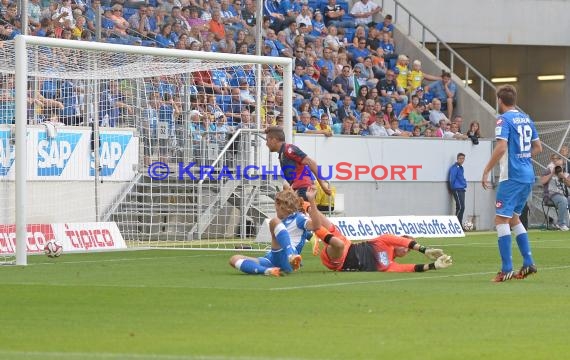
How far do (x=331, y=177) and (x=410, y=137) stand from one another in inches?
115

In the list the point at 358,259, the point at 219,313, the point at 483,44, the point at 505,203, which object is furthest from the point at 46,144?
the point at 483,44

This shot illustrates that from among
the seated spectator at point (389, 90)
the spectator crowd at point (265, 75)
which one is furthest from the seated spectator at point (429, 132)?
the seated spectator at point (389, 90)

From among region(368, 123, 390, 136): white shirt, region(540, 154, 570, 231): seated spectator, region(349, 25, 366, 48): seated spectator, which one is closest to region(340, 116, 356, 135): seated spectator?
region(368, 123, 390, 136): white shirt

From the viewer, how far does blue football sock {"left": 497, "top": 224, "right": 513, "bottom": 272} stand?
1490 cm

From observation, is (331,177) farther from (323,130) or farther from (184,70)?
(184,70)

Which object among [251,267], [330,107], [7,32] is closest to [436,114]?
[330,107]

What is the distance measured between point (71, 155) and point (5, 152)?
182 cm

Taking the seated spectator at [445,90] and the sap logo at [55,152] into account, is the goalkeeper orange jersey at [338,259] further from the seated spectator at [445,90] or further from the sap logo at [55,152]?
the seated spectator at [445,90]

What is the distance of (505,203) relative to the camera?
1499 centimetres

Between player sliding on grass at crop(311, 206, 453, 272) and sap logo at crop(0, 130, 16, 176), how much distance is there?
8.76 metres

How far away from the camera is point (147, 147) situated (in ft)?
85.4

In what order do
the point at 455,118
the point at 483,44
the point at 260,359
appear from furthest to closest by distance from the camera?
the point at 483,44
the point at 455,118
the point at 260,359

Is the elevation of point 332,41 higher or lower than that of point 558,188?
higher

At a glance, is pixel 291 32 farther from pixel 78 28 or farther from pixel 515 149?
pixel 515 149
